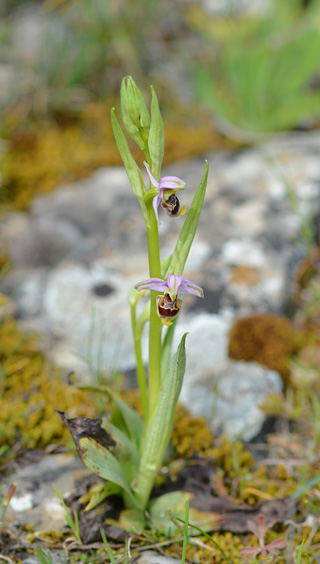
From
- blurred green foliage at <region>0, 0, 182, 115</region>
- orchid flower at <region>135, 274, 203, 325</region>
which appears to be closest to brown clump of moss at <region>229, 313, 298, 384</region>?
orchid flower at <region>135, 274, 203, 325</region>

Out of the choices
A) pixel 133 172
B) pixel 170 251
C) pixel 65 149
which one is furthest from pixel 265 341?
pixel 65 149

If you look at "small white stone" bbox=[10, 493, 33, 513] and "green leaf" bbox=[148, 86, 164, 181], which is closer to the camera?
"green leaf" bbox=[148, 86, 164, 181]

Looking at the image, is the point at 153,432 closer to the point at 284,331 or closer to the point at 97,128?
the point at 284,331

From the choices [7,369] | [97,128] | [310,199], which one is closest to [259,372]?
[7,369]

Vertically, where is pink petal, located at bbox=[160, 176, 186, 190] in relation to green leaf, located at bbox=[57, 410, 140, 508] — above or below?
above

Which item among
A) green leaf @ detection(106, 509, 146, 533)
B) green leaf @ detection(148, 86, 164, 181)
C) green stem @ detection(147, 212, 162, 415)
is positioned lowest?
green leaf @ detection(106, 509, 146, 533)

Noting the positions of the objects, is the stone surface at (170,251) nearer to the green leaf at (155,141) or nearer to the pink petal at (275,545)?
the pink petal at (275,545)

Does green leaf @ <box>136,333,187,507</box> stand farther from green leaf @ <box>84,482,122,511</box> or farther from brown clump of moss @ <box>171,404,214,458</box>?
brown clump of moss @ <box>171,404,214,458</box>

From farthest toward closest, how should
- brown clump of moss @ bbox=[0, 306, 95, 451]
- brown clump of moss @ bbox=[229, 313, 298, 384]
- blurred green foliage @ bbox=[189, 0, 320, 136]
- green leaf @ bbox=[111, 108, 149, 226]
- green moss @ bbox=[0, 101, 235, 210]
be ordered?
blurred green foliage @ bbox=[189, 0, 320, 136] < green moss @ bbox=[0, 101, 235, 210] < brown clump of moss @ bbox=[229, 313, 298, 384] < brown clump of moss @ bbox=[0, 306, 95, 451] < green leaf @ bbox=[111, 108, 149, 226]

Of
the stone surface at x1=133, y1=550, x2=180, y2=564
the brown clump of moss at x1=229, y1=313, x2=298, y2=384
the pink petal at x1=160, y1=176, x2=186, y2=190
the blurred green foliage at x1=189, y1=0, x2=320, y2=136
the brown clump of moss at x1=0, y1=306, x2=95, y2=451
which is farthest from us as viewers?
the blurred green foliage at x1=189, y1=0, x2=320, y2=136
